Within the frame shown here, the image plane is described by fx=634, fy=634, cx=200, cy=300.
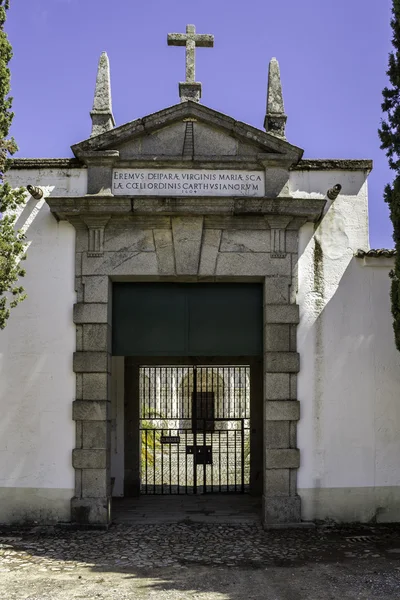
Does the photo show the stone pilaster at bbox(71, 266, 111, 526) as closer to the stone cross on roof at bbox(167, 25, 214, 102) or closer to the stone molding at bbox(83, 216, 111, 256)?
the stone molding at bbox(83, 216, 111, 256)

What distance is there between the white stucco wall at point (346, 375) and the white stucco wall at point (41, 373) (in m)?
2.86

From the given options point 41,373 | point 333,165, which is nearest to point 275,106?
point 333,165

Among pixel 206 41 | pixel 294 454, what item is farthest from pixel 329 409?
pixel 206 41

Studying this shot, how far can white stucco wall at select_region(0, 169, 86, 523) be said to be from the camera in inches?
299

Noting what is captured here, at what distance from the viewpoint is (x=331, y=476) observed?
302 inches

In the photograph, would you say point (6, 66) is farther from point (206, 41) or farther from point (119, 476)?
point (119, 476)

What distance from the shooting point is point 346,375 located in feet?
25.6

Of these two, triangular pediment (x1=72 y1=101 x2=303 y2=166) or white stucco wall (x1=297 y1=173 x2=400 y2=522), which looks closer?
white stucco wall (x1=297 y1=173 x2=400 y2=522)

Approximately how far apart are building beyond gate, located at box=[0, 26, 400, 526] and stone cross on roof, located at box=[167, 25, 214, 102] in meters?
0.56

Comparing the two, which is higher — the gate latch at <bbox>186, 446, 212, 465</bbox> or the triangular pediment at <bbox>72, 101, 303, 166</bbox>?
the triangular pediment at <bbox>72, 101, 303, 166</bbox>

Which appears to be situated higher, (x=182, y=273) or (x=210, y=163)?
(x=210, y=163)

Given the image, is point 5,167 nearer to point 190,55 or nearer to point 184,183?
point 184,183

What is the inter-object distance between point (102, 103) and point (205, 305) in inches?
116

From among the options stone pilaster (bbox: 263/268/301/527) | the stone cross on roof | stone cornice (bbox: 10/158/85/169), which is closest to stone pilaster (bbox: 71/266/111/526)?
stone cornice (bbox: 10/158/85/169)
